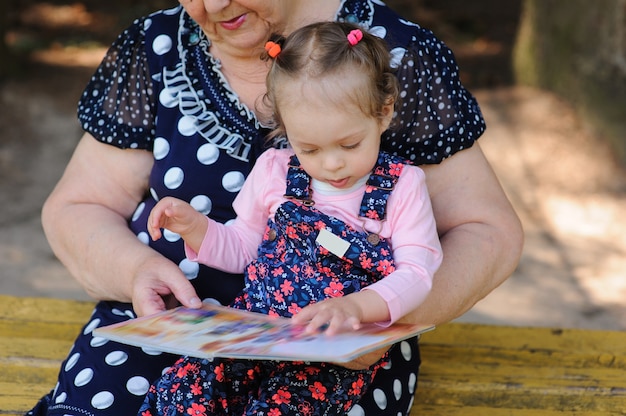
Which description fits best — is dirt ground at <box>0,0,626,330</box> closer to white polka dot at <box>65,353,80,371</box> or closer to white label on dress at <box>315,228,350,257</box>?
white polka dot at <box>65,353,80,371</box>

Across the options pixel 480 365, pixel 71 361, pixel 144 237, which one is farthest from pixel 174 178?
pixel 480 365

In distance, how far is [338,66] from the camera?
5.79 feet

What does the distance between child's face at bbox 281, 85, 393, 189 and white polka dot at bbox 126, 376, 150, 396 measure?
1.96ft

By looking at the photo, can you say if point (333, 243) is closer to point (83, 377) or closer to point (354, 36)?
point (354, 36)

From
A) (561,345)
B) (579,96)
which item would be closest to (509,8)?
A: (579,96)

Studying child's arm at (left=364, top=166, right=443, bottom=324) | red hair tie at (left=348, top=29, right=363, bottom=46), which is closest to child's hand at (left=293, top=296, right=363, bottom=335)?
child's arm at (left=364, top=166, right=443, bottom=324)

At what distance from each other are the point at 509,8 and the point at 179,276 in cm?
826

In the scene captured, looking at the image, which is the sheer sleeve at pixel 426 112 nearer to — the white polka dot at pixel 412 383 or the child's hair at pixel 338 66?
the child's hair at pixel 338 66

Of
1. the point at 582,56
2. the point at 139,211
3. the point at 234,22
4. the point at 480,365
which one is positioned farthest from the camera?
the point at 582,56

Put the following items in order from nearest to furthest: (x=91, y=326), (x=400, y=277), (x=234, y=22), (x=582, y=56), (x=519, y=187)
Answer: (x=400, y=277) → (x=234, y=22) → (x=91, y=326) → (x=519, y=187) → (x=582, y=56)

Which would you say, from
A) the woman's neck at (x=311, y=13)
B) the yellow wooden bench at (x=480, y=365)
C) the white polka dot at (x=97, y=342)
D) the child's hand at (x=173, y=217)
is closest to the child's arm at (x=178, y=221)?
the child's hand at (x=173, y=217)

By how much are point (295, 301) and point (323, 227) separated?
0.53ft

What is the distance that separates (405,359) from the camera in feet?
7.03

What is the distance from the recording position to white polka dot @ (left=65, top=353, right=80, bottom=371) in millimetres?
2065
